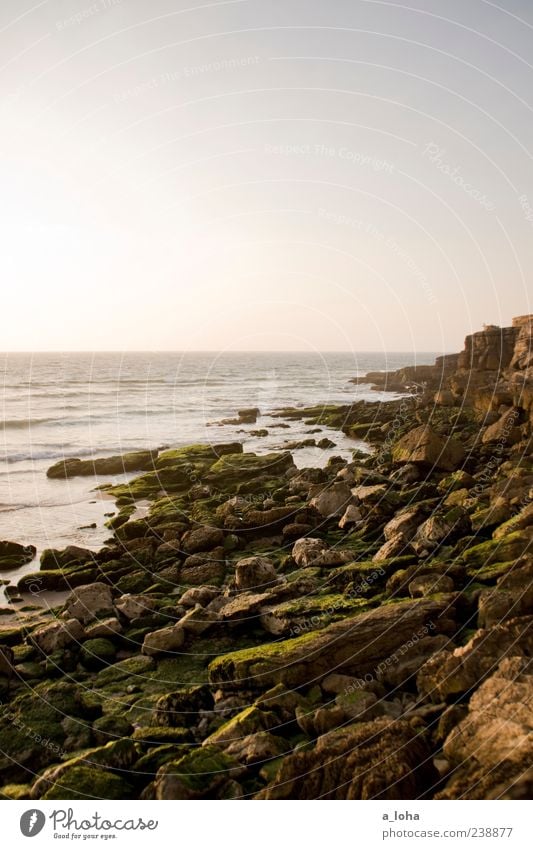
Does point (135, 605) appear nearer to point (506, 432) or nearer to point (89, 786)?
point (89, 786)

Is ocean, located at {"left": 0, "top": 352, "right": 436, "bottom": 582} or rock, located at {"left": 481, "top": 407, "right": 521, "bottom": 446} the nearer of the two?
ocean, located at {"left": 0, "top": 352, "right": 436, "bottom": 582}

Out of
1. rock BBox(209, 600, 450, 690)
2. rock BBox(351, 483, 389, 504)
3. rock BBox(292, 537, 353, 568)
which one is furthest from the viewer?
rock BBox(351, 483, 389, 504)

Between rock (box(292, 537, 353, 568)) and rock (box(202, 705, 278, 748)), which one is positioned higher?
rock (box(292, 537, 353, 568))

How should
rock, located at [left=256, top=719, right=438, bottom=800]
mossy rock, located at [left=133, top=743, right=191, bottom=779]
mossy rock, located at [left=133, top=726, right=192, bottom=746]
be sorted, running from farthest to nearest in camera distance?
mossy rock, located at [left=133, top=726, right=192, bottom=746] < mossy rock, located at [left=133, top=743, right=191, bottom=779] < rock, located at [left=256, top=719, right=438, bottom=800]

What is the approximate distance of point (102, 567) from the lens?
47.7 ft

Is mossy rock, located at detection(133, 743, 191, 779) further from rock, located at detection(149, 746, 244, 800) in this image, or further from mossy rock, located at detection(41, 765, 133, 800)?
rock, located at detection(149, 746, 244, 800)

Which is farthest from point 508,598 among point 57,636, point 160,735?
point 57,636

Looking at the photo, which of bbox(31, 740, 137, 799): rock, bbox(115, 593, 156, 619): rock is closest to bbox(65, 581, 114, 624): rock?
bbox(115, 593, 156, 619): rock

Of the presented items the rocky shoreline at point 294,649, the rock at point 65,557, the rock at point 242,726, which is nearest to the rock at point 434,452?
the rocky shoreline at point 294,649

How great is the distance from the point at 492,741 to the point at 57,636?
27.5 ft

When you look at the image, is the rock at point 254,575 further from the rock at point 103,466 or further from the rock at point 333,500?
the rock at point 103,466

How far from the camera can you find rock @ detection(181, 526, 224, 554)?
15.4 meters

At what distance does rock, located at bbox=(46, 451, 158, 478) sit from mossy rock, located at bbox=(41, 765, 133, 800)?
22997mm
